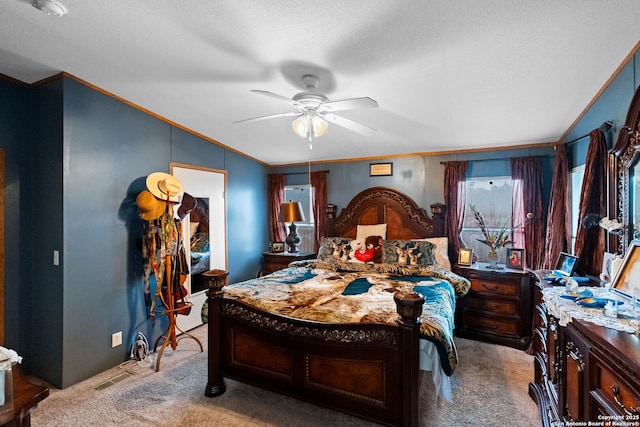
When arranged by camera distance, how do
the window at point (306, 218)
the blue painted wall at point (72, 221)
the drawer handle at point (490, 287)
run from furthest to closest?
1. the window at point (306, 218)
2. the drawer handle at point (490, 287)
3. the blue painted wall at point (72, 221)

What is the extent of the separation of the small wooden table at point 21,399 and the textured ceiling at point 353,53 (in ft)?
6.78

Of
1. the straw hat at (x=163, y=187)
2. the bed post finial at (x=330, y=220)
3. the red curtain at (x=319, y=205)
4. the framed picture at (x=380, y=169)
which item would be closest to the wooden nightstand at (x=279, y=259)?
the red curtain at (x=319, y=205)

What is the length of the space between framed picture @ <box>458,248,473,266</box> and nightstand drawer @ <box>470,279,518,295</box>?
238mm

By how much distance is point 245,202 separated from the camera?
4.88 meters

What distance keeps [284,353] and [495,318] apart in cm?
257

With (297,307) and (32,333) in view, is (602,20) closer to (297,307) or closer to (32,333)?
(297,307)

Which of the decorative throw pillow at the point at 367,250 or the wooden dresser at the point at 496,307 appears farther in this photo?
the decorative throw pillow at the point at 367,250

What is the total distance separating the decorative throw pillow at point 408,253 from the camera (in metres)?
3.63

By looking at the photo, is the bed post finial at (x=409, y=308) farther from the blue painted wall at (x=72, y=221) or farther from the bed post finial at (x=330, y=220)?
the bed post finial at (x=330, y=220)

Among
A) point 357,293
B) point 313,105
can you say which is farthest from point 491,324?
point 313,105

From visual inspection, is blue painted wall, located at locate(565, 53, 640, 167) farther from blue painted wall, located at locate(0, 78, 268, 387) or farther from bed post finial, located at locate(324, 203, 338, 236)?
blue painted wall, located at locate(0, 78, 268, 387)

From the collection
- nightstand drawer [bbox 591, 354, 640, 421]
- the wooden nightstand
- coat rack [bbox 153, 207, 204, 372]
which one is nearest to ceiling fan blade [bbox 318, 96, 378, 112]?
nightstand drawer [bbox 591, 354, 640, 421]

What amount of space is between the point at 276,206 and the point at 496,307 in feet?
11.4

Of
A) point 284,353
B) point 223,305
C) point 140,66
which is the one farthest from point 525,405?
point 140,66
